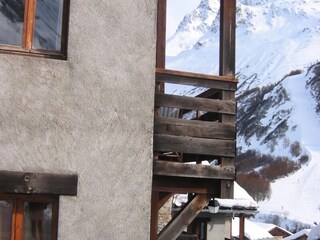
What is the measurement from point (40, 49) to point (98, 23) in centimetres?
58

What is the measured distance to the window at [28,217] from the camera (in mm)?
5441

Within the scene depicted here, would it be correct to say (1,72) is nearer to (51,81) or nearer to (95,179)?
(51,81)

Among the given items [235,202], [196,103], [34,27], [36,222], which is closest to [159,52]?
[196,103]

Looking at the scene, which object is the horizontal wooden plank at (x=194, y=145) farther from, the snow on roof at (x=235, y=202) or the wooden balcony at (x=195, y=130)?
the snow on roof at (x=235, y=202)

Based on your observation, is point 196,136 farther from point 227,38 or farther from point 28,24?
point 28,24

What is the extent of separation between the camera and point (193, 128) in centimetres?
640

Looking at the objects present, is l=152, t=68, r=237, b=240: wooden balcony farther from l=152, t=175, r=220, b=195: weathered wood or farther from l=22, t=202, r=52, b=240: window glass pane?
l=22, t=202, r=52, b=240: window glass pane

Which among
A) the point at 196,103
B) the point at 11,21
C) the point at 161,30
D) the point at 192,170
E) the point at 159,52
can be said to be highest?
the point at 161,30

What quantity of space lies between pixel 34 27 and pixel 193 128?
1.86 metres

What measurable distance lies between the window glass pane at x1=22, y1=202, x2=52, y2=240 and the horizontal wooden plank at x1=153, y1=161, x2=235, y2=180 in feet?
3.89

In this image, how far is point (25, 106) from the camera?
5.50 metres

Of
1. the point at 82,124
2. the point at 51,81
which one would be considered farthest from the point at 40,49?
the point at 82,124

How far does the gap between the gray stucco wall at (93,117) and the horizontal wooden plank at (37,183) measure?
0.06 m

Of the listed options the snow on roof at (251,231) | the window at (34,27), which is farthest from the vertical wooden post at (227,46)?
the snow on roof at (251,231)
